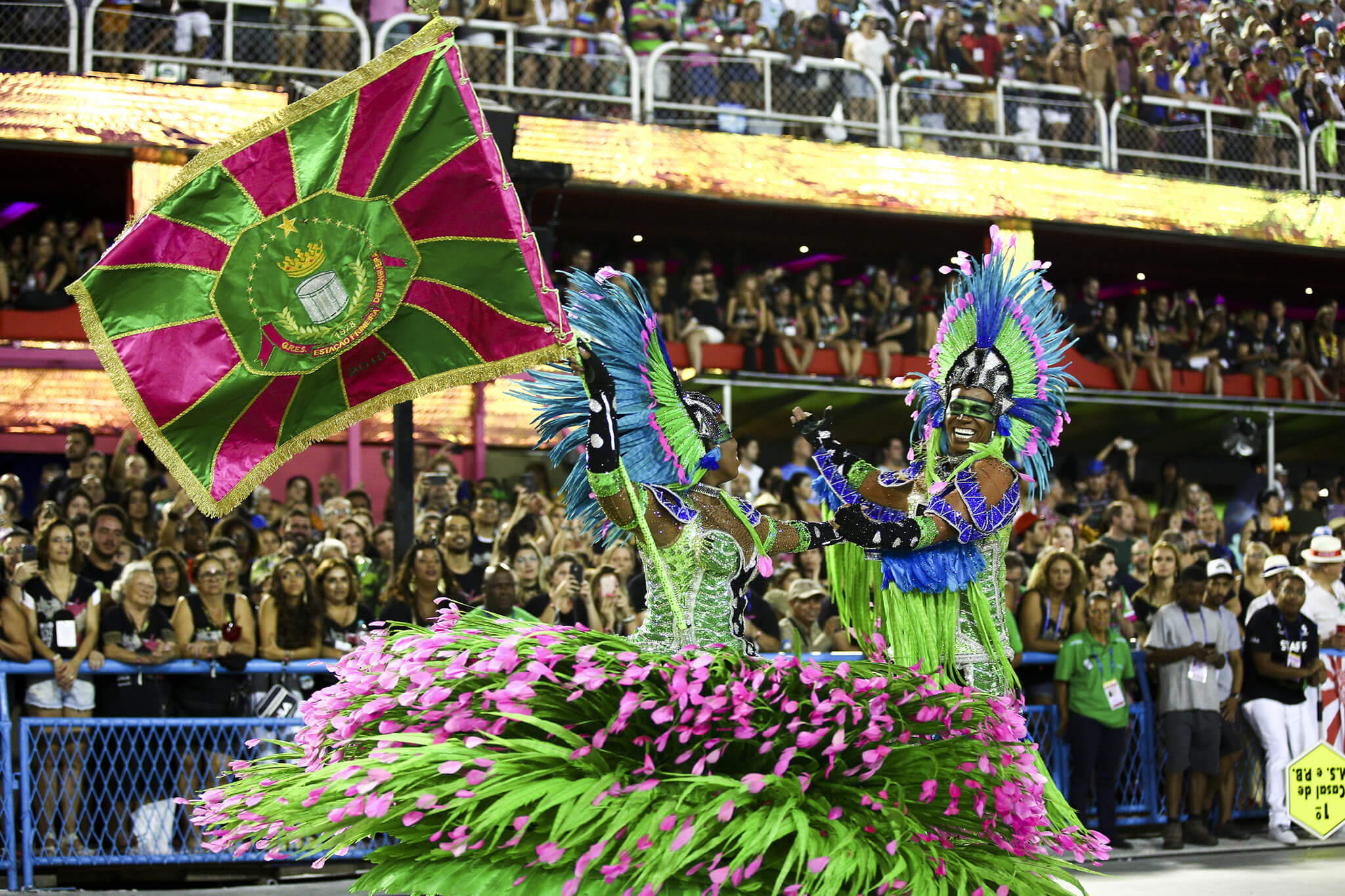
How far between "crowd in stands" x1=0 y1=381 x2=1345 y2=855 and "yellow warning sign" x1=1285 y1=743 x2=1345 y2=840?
157mm

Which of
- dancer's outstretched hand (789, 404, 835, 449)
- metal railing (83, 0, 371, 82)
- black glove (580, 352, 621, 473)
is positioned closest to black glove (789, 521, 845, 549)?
dancer's outstretched hand (789, 404, 835, 449)

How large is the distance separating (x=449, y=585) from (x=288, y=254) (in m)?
2.96

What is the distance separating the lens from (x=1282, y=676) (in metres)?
8.18

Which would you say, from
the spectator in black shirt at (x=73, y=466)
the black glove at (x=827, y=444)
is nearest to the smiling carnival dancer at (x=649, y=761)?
the black glove at (x=827, y=444)

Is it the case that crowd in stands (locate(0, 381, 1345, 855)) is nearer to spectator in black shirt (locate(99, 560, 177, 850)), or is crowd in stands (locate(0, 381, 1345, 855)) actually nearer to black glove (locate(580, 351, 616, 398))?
spectator in black shirt (locate(99, 560, 177, 850))

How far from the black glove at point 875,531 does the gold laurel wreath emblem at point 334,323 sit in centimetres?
172

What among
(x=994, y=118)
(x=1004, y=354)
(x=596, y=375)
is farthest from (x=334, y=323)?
(x=994, y=118)

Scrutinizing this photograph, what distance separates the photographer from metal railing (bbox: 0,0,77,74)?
439 inches

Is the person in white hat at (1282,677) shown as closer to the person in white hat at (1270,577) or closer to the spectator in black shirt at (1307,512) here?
the person in white hat at (1270,577)

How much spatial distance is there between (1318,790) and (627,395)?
16.7ft

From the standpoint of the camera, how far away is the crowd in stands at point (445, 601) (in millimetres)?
6676

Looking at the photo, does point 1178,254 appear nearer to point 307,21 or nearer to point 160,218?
point 307,21

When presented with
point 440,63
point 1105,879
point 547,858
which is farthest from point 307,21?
point 547,858

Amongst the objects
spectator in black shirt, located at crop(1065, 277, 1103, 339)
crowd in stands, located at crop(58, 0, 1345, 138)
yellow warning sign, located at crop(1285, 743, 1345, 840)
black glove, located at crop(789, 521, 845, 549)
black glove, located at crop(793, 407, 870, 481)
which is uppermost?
crowd in stands, located at crop(58, 0, 1345, 138)
